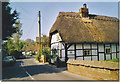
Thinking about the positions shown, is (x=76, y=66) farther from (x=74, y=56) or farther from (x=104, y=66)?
(x=74, y=56)

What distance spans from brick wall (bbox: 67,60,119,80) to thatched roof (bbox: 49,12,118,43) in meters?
5.97

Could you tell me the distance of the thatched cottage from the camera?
17000mm

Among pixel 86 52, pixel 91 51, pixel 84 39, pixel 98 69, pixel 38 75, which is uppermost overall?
pixel 84 39

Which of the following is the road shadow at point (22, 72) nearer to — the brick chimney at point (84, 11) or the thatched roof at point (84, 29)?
the thatched roof at point (84, 29)

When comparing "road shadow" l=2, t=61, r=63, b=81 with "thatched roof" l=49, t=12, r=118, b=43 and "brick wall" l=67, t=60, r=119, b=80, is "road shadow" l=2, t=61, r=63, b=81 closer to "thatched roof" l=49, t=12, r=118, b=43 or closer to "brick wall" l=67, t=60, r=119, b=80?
"brick wall" l=67, t=60, r=119, b=80

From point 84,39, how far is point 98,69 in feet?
27.6

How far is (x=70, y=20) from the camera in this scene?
19.7m

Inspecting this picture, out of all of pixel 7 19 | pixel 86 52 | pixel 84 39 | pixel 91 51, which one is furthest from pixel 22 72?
pixel 91 51

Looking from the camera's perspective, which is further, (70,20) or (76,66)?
(70,20)

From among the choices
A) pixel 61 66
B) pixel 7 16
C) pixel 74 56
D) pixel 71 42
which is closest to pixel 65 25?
pixel 71 42

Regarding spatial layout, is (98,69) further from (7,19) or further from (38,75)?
(7,19)

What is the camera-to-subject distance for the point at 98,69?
30.1 feet

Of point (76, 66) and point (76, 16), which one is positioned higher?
point (76, 16)

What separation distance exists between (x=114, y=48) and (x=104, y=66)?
38.3 ft
